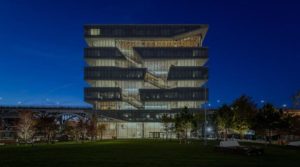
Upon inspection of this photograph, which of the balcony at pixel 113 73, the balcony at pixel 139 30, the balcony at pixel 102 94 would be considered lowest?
the balcony at pixel 102 94

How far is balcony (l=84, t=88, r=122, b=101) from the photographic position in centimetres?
16525

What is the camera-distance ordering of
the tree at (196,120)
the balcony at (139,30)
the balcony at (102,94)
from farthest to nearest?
the balcony at (139,30)
the balcony at (102,94)
the tree at (196,120)

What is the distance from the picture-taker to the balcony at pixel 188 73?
17000 cm

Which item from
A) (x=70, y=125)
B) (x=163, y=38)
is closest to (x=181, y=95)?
(x=163, y=38)

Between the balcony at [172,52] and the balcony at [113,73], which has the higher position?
the balcony at [172,52]

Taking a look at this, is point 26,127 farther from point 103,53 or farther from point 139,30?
point 139,30

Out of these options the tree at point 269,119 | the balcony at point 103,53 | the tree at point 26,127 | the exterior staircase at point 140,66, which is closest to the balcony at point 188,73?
the exterior staircase at point 140,66

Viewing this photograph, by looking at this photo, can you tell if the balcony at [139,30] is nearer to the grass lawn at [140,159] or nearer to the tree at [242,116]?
the tree at [242,116]

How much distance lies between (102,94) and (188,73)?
32458 millimetres

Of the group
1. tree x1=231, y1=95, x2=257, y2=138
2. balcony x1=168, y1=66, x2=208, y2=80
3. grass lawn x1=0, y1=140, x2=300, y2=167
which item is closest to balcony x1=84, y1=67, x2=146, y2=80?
balcony x1=168, y1=66, x2=208, y2=80

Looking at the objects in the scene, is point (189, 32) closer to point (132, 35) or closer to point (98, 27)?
point (132, 35)

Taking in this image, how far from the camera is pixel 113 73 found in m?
169

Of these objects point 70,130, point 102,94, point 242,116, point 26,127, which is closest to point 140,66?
point 102,94

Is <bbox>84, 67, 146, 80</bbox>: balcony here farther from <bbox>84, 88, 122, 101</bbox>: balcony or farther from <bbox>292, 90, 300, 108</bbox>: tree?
<bbox>292, 90, 300, 108</bbox>: tree
